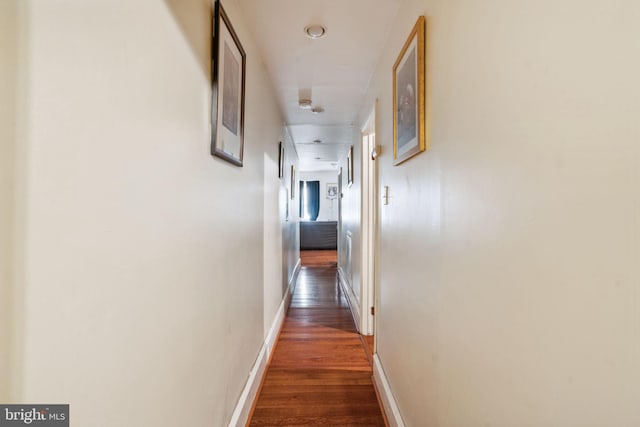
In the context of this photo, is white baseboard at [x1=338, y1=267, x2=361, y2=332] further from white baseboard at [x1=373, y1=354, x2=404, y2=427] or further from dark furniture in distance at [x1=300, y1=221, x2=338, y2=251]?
dark furniture in distance at [x1=300, y1=221, x2=338, y2=251]

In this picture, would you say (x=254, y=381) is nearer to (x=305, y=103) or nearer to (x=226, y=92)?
(x=226, y=92)

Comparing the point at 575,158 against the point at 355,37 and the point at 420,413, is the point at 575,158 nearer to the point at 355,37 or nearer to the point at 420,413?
the point at 420,413

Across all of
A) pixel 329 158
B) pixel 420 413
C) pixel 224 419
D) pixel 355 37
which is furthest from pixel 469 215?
pixel 329 158

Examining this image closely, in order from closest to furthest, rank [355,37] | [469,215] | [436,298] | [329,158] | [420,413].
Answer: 1. [469,215]
2. [436,298]
3. [420,413]
4. [355,37]
5. [329,158]

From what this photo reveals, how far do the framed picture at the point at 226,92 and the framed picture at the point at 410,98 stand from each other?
0.76 metres

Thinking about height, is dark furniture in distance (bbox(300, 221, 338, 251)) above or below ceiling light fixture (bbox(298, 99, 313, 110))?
below

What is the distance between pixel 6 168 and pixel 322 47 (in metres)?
1.80

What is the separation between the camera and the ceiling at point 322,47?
147cm

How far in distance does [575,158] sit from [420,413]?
112 cm

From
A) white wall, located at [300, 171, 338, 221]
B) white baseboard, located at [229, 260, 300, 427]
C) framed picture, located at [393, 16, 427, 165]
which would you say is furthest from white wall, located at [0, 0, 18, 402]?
white wall, located at [300, 171, 338, 221]

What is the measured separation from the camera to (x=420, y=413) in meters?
1.15

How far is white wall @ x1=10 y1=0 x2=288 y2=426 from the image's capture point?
454 millimetres

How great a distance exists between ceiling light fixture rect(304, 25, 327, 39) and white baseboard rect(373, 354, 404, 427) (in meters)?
2.05

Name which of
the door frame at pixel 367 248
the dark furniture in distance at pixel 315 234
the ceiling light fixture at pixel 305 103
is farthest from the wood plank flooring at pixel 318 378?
the dark furniture in distance at pixel 315 234
